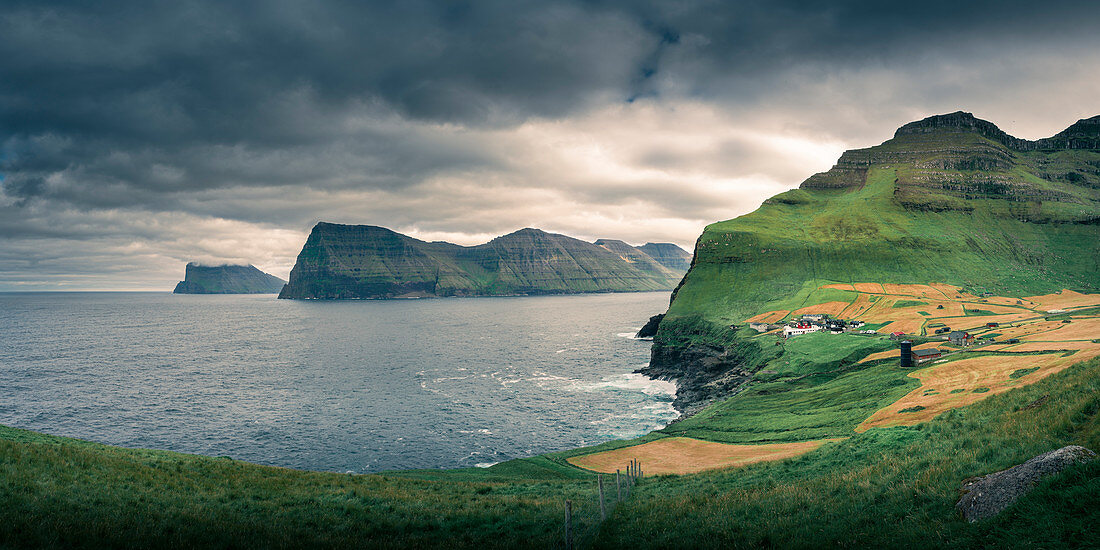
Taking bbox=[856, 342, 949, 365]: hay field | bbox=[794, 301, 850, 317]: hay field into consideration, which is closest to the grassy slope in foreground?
bbox=[856, 342, 949, 365]: hay field

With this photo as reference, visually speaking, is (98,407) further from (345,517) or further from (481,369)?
(345,517)

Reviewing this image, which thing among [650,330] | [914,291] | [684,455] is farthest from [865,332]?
[650,330]

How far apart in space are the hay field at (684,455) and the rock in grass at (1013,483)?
96.1ft

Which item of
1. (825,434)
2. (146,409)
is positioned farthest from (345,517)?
(146,409)

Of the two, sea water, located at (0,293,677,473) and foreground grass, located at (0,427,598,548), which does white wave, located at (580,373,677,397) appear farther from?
foreground grass, located at (0,427,598,548)

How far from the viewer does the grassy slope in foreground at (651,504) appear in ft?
46.0

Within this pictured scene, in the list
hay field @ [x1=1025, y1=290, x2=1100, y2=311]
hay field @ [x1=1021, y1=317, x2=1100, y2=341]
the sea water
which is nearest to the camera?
hay field @ [x1=1021, y1=317, x2=1100, y2=341]

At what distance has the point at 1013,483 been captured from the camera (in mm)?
13305

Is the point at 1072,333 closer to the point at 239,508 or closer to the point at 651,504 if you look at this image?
the point at 651,504

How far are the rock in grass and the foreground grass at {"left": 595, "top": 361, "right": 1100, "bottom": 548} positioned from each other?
18.5 inches

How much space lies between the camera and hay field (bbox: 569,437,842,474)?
4428 cm

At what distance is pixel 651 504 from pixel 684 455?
3168 cm

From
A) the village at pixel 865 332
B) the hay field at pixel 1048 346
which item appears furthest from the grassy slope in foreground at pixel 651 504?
the village at pixel 865 332

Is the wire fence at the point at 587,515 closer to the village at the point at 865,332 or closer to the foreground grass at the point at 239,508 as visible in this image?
the foreground grass at the point at 239,508
